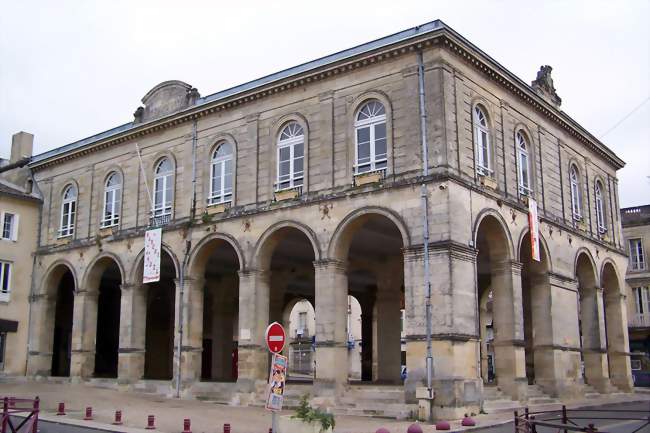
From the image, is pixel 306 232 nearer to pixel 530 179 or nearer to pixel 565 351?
pixel 530 179

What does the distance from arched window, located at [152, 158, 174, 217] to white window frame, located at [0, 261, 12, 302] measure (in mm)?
8832

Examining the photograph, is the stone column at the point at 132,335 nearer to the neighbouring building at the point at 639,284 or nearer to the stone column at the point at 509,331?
the stone column at the point at 509,331

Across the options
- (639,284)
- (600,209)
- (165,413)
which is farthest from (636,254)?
(165,413)

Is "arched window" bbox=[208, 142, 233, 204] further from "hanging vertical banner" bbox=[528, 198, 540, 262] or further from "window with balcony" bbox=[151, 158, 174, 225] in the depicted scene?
"hanging vertical banner" bbox=[528, 198, 540, 262]

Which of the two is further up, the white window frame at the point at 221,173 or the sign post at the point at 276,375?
the white window frame at the point at 221,173

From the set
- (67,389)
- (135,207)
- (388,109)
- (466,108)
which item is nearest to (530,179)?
(466,108)

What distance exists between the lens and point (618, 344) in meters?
32.2

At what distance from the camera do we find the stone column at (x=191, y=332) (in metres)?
26.9

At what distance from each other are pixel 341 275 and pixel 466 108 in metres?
6.57

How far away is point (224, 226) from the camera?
26.5 m

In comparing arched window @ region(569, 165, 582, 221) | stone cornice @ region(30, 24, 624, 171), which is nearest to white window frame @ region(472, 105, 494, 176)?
stone cornice @ region(30, 24, 624, 171)

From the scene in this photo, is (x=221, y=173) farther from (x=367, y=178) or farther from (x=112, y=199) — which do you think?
(x=367, y=178)

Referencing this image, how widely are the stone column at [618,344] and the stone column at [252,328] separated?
53.8 ft

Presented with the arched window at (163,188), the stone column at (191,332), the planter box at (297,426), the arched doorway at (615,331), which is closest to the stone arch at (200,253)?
the stone column at (191,332)
